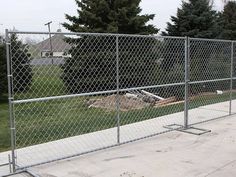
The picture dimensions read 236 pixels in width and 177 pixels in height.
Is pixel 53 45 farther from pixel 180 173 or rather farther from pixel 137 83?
pixel 137 83

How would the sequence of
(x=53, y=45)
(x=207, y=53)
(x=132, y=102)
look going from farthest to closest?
(x=207, y=53)
(x=132, y=102)
(x=53, y=45)

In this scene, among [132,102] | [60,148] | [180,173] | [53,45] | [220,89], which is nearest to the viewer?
[180,173]

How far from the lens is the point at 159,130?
7859mm

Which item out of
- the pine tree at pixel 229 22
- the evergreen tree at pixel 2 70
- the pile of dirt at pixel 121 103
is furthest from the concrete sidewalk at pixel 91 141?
the pine tree at pixel 229 22

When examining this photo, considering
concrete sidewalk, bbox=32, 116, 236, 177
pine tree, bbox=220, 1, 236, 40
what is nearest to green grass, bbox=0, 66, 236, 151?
concrete sidewalk, bbox=32, 116, 236, 177

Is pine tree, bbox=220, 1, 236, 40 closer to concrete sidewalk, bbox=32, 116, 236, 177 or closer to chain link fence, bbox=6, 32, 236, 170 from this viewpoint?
chain link fence, bbox=6, 32, 236, 170

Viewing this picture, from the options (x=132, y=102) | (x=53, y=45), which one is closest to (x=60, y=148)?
(x=53, y=45)

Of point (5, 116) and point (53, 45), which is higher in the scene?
point (53, 45)

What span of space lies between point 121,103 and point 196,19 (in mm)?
9846

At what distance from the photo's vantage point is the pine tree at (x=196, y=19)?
20219mm

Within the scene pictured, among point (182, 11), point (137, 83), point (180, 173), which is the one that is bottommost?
point (180, 173)

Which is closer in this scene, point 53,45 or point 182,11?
point 53,45

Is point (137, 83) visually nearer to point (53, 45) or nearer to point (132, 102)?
point (132, 102)

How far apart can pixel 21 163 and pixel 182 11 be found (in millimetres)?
16800
